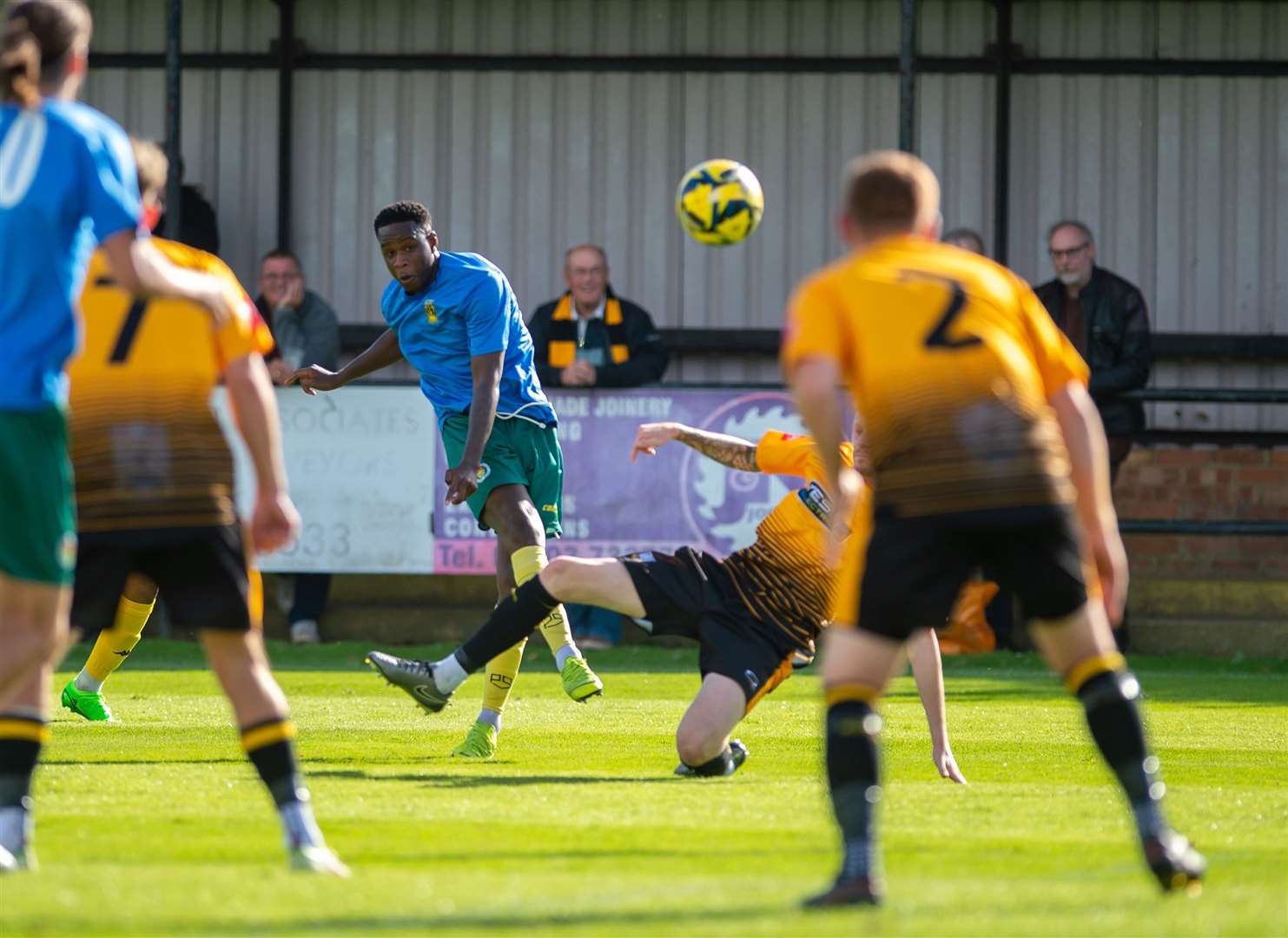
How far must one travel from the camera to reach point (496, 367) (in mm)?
9352

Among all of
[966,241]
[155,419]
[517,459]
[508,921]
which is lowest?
[508,921]

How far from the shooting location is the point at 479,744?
28.9 ft

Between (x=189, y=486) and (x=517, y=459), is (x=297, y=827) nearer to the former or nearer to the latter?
(x=189, y=486)

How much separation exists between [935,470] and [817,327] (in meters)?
0.45

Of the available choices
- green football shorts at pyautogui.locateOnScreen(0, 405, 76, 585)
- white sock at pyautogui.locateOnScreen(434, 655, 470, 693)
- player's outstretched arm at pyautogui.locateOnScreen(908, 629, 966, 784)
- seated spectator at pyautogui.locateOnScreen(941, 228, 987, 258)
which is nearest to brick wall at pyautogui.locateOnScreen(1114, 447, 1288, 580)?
seated spectator at pyautogui.locateOnScreen(941, 228, 987, 258)

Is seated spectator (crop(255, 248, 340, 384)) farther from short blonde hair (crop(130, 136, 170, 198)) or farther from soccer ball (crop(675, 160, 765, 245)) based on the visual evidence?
short blonde hair (crop(130, 136, 170, 198))

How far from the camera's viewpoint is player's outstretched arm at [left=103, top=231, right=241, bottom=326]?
521cm

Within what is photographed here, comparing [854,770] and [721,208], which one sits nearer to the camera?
[854,770]

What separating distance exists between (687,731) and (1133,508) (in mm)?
10254

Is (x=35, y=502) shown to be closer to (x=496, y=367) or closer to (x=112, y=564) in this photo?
(x=112, y=564)

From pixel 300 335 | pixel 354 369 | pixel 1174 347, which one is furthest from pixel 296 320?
pixel 1174 347

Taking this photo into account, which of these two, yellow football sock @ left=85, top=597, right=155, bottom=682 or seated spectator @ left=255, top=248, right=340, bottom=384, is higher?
seated spectator @ left=255, top=248, right=340, bottom=384

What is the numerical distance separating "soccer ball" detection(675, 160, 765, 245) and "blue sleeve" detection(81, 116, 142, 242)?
6.41m

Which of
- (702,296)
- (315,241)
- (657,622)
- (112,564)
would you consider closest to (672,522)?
(702,296)
